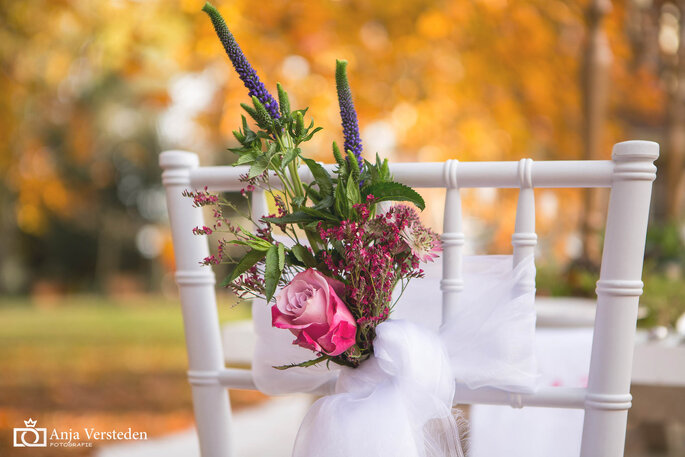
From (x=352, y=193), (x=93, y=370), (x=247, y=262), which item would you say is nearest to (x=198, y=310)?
(x=247, y=262)

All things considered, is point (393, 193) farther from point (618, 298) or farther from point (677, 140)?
point (677, 140)

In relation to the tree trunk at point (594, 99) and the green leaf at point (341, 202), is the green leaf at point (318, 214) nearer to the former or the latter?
the green leaf at point (341, 202)

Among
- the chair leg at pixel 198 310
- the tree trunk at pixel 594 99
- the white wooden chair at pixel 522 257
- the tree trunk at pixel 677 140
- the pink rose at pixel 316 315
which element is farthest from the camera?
the tree trunk at pixel 677 140

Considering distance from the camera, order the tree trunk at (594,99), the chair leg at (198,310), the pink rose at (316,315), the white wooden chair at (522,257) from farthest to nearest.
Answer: the tree trunk at (594,99)
the chair leg at (198,310)
the white wooden chair at (522,257)
the pink rose at (316,315)

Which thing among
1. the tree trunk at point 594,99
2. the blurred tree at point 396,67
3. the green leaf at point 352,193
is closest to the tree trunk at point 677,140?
the blurred tree at point 396,67

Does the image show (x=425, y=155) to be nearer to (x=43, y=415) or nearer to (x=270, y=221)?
(x=43, y=415)

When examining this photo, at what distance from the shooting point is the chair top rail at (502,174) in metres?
0.96

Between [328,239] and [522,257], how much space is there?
30 centimetres

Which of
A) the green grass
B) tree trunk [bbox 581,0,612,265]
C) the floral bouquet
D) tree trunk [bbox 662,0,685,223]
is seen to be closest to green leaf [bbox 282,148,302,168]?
the floral bouquet

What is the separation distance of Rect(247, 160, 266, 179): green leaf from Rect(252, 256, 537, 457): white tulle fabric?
260 millimetres

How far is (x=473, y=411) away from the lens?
1741 millimetres

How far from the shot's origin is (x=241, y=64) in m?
0.89

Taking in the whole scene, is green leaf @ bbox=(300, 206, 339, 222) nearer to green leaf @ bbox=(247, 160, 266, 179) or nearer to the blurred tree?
green leaf @ bbox=(247, 160, 266, 179)

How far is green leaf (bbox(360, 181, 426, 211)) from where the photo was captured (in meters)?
0.88
